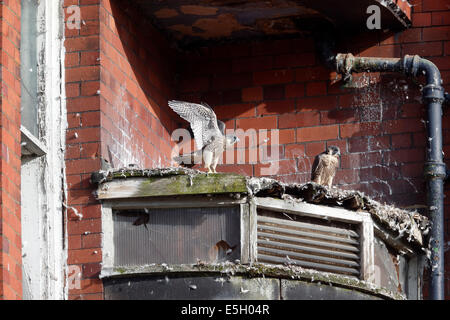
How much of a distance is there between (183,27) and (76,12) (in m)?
1.57

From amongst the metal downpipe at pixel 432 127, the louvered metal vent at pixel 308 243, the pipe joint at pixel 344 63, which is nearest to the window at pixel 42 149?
the louvered metal vent at pixel 308 243

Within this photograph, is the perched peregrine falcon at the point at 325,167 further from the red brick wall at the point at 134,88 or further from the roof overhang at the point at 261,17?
the red brick wall at the point at 134,88

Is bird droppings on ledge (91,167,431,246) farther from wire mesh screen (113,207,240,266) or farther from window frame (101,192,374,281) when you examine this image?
wire mesh screen (113,207,240,266)

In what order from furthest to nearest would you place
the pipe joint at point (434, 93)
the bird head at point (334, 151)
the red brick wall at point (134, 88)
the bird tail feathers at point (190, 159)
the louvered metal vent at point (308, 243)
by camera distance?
1. the pipe joint at point (434, 93)
2. the bird head at point (334, 151)
3. the bird tail feathers at point (190, 159)
4. the red brick wall at point (134, 88)
5. the louvered metal vent at point (308, 243)

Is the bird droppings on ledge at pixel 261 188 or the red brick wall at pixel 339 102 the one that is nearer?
the bird droppings on ledge at pixel 261 188

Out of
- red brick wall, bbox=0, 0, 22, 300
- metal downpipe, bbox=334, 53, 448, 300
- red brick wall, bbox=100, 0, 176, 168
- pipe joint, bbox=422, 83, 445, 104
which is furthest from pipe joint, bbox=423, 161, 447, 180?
red brick wall, bbox=0, 0, 22, 300

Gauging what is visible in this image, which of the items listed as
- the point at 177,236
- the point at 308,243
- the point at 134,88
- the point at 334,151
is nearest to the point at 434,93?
the point at 334,151

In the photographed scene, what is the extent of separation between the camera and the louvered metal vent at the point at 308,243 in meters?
11.3

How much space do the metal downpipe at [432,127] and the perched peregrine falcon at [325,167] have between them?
0.83 metres

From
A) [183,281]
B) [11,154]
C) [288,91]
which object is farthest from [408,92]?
[11,154]

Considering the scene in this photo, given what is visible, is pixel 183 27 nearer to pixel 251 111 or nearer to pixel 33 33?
pixel 251 111

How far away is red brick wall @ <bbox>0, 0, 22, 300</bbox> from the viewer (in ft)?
33.9

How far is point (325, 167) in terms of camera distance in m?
12.4

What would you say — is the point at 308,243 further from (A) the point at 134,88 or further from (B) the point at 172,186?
(A) the point at 134,88
